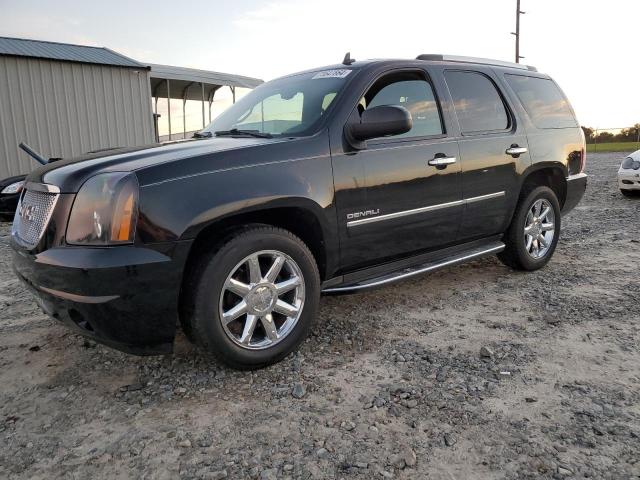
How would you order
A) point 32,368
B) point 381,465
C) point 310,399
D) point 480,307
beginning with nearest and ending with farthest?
point 381,465, point 310,399, point 32,368, point 480,307

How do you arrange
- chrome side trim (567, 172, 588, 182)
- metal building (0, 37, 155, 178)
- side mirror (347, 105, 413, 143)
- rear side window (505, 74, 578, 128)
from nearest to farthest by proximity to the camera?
1. side mirror (347, 105, 413, 143)
2. rear side window (505, 74, 578, 128)
3. chrome side trim (567, 172, 588, 182)
4. metal building (0, 37, 155, 178)

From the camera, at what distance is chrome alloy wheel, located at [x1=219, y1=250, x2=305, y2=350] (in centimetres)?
272

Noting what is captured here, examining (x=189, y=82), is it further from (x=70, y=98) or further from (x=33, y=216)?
(x=33, y=216)

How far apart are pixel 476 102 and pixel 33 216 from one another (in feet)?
10.9

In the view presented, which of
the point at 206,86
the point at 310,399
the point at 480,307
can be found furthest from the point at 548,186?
the point at 206,86

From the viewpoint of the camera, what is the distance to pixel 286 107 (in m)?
3.54

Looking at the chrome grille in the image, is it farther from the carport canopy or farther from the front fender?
the carport canopy

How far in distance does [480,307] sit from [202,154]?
2.42 metres

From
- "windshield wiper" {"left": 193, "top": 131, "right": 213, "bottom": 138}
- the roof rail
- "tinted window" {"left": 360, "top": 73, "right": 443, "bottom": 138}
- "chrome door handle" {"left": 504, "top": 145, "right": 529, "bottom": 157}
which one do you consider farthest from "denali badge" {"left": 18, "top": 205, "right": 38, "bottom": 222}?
"chrome door handle" {"left": 504, "top": 145, "right": 529, "bottom": 157}

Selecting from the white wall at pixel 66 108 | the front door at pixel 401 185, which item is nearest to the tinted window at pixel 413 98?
the front door at pixel 401 185

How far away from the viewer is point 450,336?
329cm

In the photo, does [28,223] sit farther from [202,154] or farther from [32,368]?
[202,154]

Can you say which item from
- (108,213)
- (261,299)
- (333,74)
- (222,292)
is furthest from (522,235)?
(108,213)

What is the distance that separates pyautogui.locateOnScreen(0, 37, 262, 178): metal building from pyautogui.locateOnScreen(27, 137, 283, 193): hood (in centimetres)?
985
